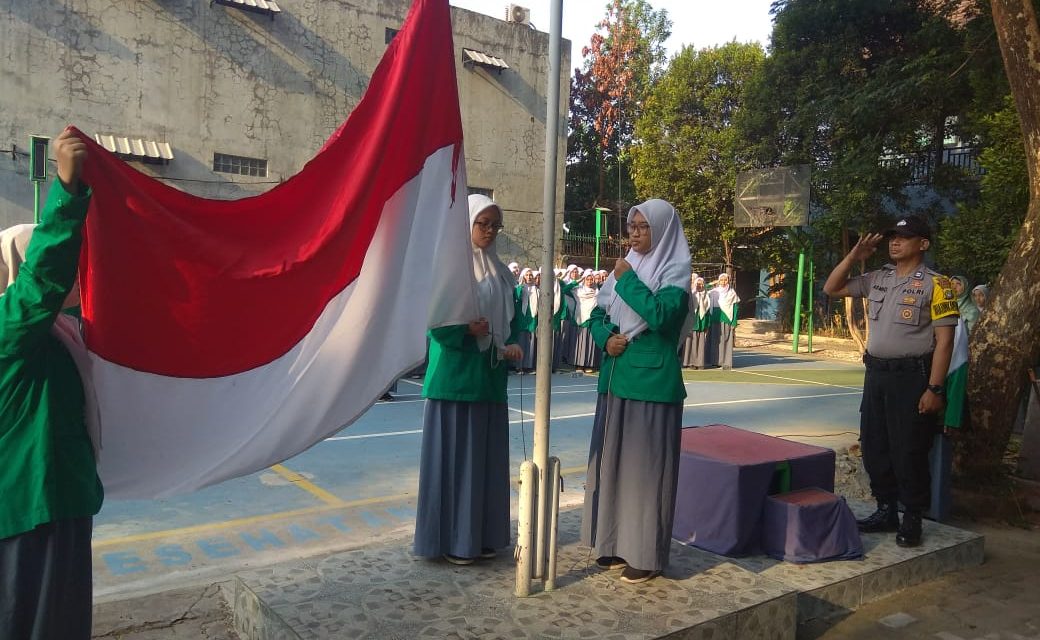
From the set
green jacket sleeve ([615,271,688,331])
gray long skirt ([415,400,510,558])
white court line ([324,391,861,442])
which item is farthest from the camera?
white court line ([324,391,861,442])

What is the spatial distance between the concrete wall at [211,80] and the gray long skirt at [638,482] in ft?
42.7

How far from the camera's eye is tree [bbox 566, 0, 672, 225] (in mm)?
28031

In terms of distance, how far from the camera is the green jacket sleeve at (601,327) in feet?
12.0

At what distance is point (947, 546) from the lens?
441 cm

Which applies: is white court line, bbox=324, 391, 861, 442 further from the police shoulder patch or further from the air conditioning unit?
the air conditioning unit

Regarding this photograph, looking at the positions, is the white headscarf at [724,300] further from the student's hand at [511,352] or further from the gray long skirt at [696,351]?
the student's hand at [511,352]

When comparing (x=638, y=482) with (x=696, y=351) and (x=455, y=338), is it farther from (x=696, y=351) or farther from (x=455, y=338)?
(x=696, y=351)

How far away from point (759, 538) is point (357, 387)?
2.43 metres

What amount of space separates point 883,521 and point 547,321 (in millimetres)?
2677

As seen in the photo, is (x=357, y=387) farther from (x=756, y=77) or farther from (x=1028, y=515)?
(x=756, y=77)

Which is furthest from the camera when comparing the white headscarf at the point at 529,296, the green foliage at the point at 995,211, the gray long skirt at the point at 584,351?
the gray long skirt at the point at 584,351

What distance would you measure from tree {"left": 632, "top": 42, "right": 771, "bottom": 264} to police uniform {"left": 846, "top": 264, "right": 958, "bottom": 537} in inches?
683

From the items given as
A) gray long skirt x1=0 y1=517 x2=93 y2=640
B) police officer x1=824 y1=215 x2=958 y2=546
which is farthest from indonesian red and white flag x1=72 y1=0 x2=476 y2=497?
police officer x1=824 y1=215 x2=958 y2=546

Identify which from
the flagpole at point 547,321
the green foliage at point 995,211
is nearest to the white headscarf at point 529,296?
the green foliage at point 995,211
